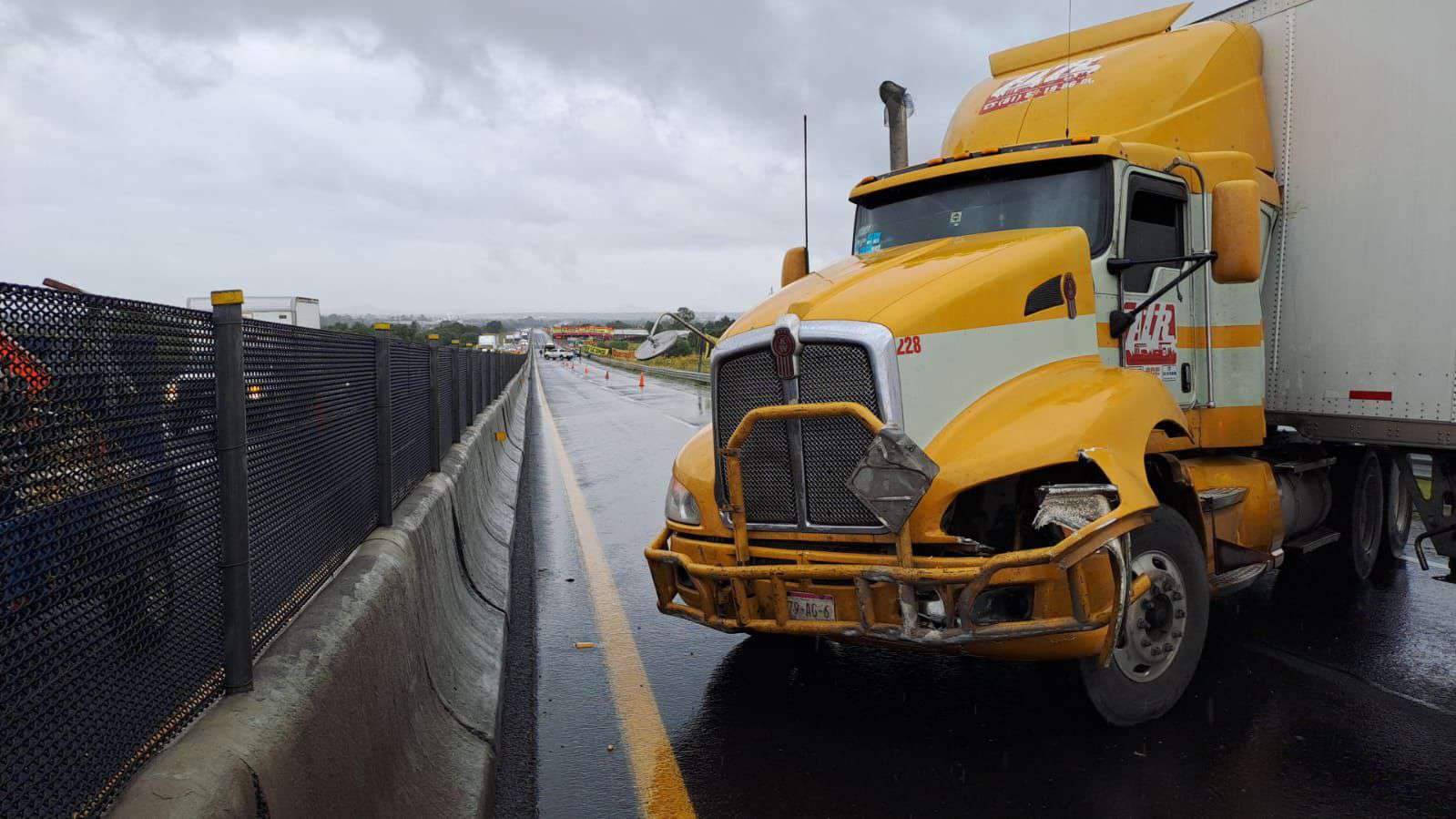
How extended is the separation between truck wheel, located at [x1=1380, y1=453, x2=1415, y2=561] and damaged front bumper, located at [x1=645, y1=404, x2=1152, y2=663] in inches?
180

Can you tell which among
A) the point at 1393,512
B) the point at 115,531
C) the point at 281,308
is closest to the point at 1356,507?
the point at 1393,512

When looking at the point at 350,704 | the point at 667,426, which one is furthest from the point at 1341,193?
the point at 667,426

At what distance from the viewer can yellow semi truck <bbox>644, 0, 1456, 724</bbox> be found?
429cm

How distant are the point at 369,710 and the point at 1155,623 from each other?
136 inches

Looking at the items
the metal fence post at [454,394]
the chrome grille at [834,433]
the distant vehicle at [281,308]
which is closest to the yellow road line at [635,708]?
the chrome grille at [834,433]

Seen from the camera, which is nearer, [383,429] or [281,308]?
[383,429]

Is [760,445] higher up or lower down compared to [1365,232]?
lower down

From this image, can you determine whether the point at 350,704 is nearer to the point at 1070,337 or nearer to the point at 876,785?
the point at 876,785

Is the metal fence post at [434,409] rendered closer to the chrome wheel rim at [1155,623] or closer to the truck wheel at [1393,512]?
the chrome wheel rim at [1155,623]

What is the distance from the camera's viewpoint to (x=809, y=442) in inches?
182

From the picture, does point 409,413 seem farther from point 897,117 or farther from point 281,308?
point 281,308

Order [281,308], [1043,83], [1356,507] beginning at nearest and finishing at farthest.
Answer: [1043,83], [1356,507], [281,308]

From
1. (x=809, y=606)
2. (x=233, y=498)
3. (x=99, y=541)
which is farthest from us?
(x=809, y=606)

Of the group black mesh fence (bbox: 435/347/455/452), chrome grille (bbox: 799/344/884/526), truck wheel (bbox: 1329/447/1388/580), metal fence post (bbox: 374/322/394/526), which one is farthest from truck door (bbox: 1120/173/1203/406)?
black mesh fence (bbox: 435/347/455/452)
